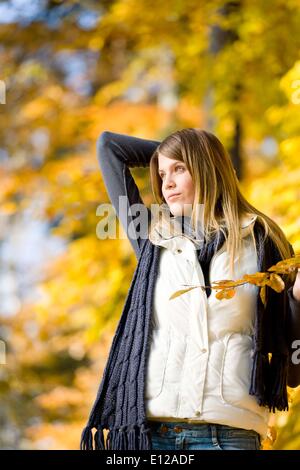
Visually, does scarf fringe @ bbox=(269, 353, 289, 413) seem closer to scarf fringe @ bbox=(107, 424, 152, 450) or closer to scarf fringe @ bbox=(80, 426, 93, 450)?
scarf fringe @ bbox=(107, 424, 152, 450)

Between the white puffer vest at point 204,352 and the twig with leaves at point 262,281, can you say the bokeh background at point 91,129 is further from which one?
the twig with leaves at point 262,281

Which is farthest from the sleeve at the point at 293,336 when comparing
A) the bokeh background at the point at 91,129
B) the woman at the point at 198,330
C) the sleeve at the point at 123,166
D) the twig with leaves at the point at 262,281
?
the bokeh background at the point at 91,129

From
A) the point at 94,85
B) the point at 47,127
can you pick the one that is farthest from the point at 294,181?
the point at 94,85

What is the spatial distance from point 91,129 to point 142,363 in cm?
687

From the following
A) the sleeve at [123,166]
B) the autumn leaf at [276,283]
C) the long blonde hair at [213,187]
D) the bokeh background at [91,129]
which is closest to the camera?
the autumn leaf at [276,283]

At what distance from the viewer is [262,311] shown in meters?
1.98

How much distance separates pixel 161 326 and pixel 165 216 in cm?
29

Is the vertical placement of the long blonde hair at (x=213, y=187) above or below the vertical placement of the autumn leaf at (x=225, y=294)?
above

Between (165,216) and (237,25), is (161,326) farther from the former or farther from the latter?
(237,25)

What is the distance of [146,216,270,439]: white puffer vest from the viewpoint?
1.93 m

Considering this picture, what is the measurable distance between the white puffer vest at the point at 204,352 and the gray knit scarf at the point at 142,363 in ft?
0.08

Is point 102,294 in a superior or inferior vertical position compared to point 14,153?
inferior

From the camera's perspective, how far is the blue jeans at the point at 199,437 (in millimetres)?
1927

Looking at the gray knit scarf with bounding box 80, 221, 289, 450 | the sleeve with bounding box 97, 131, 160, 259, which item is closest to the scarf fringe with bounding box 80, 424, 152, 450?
the gray knit scarf with bounding box 80, 221, 289, 450
